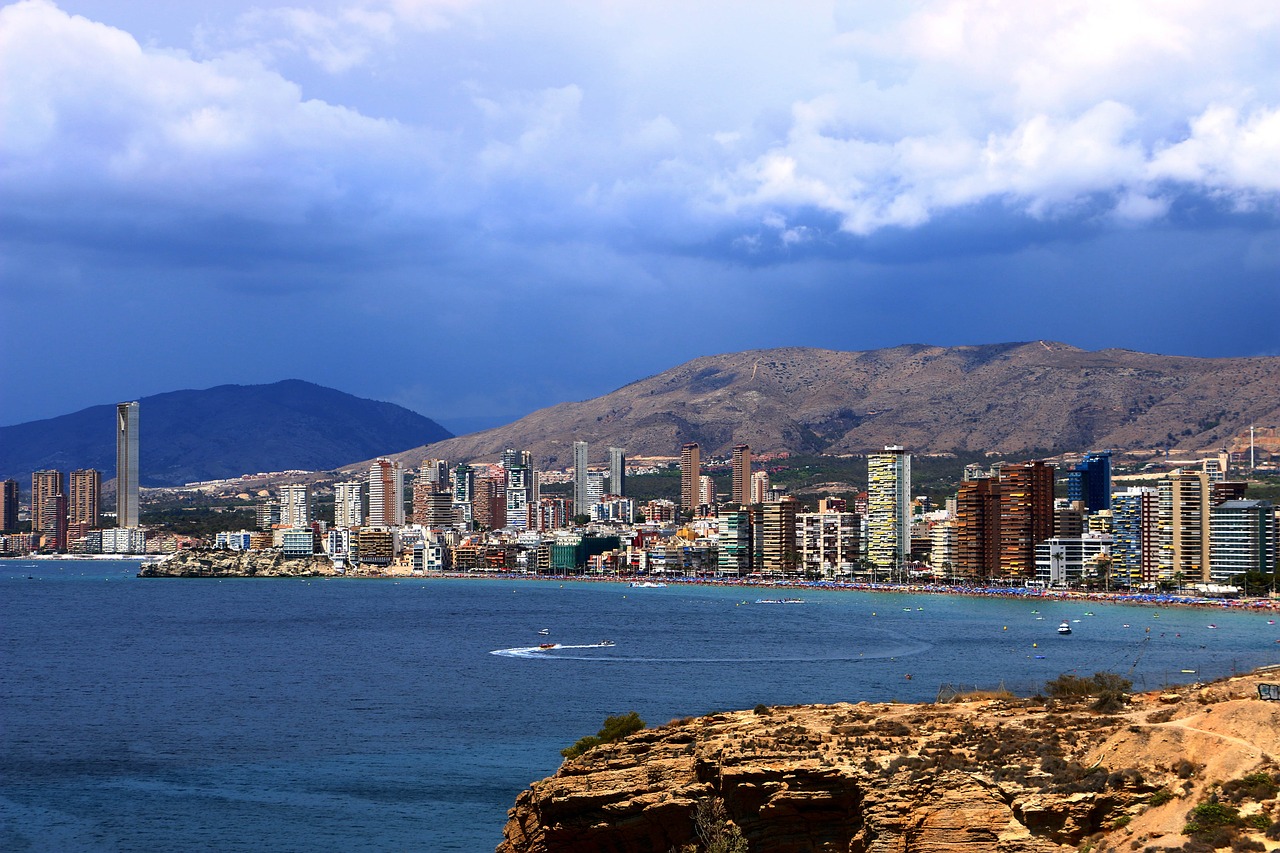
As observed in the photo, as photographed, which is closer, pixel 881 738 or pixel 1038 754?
pixel 1038 754

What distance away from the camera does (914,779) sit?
55.6 ft

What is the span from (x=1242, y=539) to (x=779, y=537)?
5670cm

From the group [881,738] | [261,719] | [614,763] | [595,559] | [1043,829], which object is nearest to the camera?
[1043,829]

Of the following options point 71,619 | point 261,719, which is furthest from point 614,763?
point 71,619

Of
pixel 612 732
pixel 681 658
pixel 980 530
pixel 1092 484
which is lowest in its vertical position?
pixel 681 658

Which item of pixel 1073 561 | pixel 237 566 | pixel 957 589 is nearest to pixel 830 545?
pixel 957 589

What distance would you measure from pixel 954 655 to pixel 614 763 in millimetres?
43354

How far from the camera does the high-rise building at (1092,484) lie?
146625 millimetres

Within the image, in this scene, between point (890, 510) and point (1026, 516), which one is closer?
point (1026, 516)

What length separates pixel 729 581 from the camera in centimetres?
14600

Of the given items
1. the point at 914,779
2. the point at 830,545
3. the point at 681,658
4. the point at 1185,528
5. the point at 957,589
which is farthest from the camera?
the point at 830,545

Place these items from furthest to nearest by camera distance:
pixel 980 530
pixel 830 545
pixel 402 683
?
pixel 830 545
pixel 980 530
pixel 402 683

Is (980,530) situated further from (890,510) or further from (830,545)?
(830,545)

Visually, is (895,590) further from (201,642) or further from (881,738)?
(881,738)
